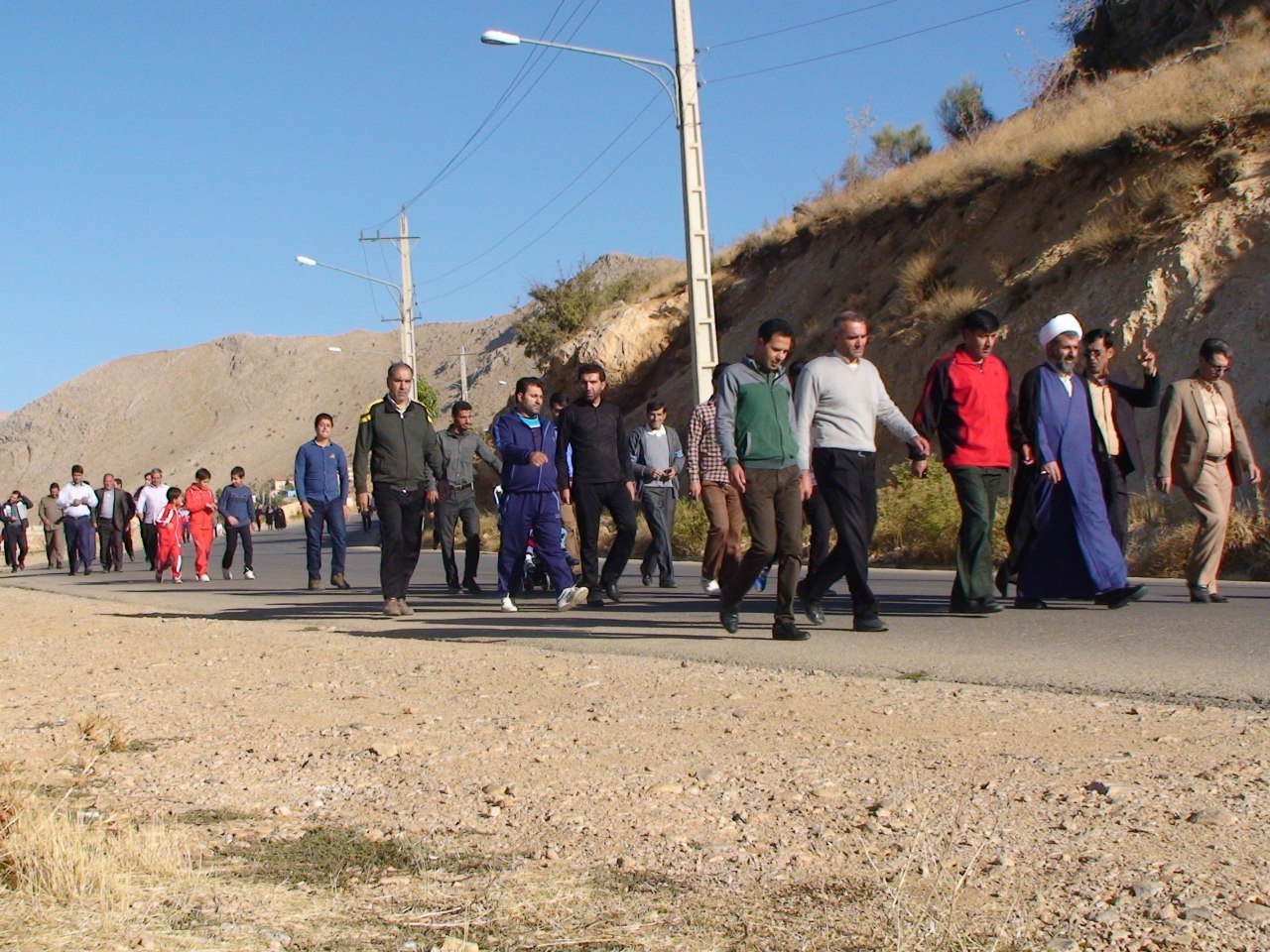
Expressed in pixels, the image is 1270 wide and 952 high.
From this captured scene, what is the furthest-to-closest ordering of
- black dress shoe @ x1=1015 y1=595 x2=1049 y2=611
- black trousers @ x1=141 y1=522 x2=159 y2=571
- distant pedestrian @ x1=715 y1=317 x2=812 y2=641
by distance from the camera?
black trousers @ x1=141 y1=522 x2=159 y2=571 → black dress shoe @ x1=1015 y1=595 x2=1049 y2=611 → distant pedestrian @ x1=715 y1=317 x2=812 y2=641

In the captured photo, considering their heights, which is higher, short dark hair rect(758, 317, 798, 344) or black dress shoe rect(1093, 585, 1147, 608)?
short dark hair rect(758, 317, 798, 344)

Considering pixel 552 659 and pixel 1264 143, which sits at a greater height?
pixel 1264 143

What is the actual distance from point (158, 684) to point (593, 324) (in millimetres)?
34044

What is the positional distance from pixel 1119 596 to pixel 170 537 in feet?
50.1

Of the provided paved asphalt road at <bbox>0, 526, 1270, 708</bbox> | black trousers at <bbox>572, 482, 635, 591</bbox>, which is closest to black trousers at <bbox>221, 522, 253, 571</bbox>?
paved asphalt road at <bbox>0, 526, 1270, 708</bbox>

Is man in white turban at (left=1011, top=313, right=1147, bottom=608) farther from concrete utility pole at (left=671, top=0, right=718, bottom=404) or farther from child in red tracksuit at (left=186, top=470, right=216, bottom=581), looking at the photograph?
child in red tracksuit at (left=186, top=470, right=216, bottom=581)

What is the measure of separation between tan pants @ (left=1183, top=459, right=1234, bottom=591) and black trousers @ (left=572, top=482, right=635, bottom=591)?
427cm

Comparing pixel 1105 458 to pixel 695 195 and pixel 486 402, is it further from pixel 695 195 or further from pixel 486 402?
pixel 486 402

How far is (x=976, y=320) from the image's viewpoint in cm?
976

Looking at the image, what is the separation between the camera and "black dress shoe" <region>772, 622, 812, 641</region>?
29.7ft

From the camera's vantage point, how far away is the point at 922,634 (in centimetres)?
943

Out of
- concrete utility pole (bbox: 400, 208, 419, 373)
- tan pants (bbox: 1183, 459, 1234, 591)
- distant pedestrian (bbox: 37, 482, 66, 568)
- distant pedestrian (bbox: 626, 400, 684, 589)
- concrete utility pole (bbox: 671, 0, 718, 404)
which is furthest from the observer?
concrete utility pole (bbox: 400, 208, 419, 373)

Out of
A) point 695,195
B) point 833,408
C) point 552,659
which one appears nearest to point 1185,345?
point 695,195

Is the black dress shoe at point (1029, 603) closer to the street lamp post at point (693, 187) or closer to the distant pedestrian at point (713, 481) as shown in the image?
the distant pedestrian at point (713, 481)
